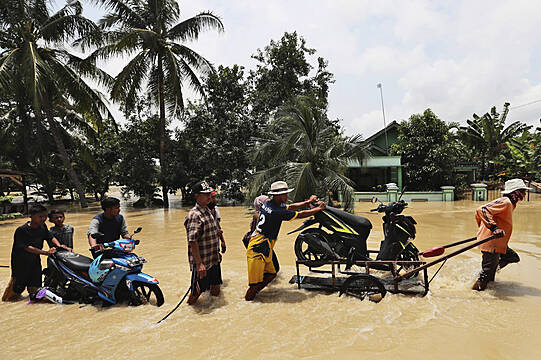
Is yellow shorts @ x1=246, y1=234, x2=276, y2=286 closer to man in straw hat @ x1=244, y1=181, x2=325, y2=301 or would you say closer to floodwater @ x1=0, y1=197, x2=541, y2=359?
man in straw hat @ x1=244, y1=181, x2=325, y2=301

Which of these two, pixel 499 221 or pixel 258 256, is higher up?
pixel 499 221

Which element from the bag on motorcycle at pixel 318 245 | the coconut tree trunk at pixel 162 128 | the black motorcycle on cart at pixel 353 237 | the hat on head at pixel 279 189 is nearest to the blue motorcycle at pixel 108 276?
the hat on head at pixel 279 189

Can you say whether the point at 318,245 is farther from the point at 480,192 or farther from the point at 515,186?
the point at 480,192

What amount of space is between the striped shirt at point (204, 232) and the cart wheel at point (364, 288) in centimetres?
181

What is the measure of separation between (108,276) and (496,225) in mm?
5062

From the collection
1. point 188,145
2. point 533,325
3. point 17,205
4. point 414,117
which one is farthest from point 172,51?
point 533,325

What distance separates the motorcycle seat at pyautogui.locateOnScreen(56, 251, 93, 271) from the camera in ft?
14.9

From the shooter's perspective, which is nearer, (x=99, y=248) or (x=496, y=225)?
(x=99, y=248)

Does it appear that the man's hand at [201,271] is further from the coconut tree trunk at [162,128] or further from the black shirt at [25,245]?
the coconut tree trunk at [162,128]

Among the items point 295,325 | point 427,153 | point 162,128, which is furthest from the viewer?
point 427,153

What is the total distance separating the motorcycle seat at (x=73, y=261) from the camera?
4527 millimetres

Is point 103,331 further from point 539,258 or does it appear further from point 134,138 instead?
point 134,138

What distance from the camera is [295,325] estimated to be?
391 centimetres

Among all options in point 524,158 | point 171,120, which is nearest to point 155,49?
point 171,120
